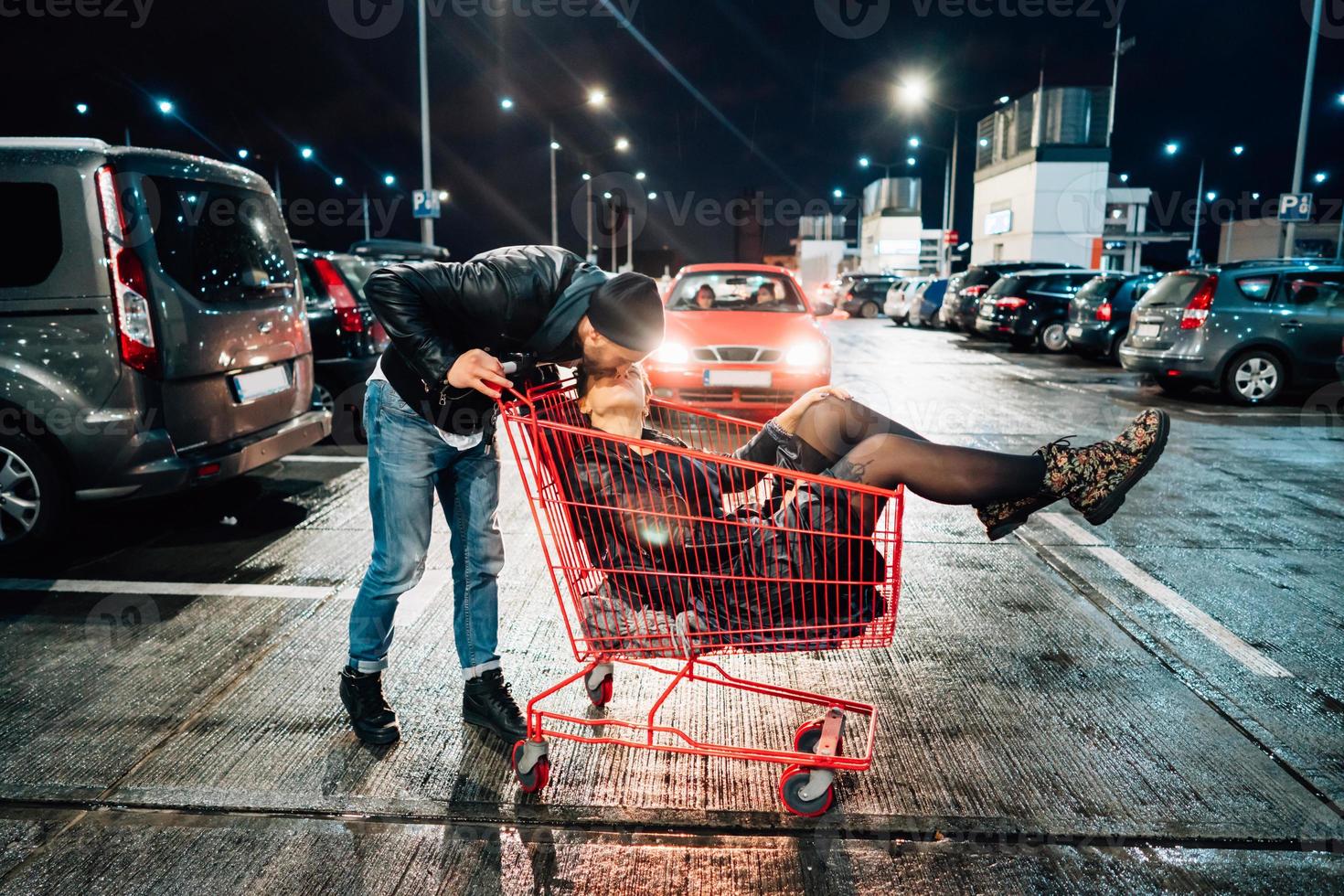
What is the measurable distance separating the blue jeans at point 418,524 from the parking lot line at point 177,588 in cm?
157

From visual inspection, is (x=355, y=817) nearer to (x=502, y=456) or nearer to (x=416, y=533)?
(x=416, y=533)

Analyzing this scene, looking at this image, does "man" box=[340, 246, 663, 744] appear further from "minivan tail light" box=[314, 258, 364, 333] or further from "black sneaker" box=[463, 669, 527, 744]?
"minivan tail light" box=[314, 258, 364, 333]

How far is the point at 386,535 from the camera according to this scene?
316cm

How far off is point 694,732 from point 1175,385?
10702 mm

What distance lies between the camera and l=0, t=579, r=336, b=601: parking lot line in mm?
4652

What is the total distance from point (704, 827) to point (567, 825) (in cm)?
38

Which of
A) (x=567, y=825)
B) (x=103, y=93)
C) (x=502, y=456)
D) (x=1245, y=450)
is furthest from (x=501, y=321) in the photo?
(x=103, y=93)

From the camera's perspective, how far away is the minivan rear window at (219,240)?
5105 mm

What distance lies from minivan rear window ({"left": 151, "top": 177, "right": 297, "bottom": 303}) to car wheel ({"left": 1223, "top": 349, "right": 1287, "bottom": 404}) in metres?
10.1

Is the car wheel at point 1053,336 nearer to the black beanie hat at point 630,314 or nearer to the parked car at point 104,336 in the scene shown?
the parked car at point 104,336

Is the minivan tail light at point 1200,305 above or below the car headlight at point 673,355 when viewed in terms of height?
above

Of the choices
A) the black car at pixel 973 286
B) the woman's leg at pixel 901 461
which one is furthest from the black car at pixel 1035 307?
the woman's leg at pixel 901 461

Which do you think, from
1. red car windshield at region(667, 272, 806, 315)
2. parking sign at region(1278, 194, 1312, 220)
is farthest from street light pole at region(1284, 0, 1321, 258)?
red car windshield at region(667, 272, 806, 315)

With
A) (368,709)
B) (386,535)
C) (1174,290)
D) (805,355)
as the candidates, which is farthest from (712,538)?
(1174,290)
